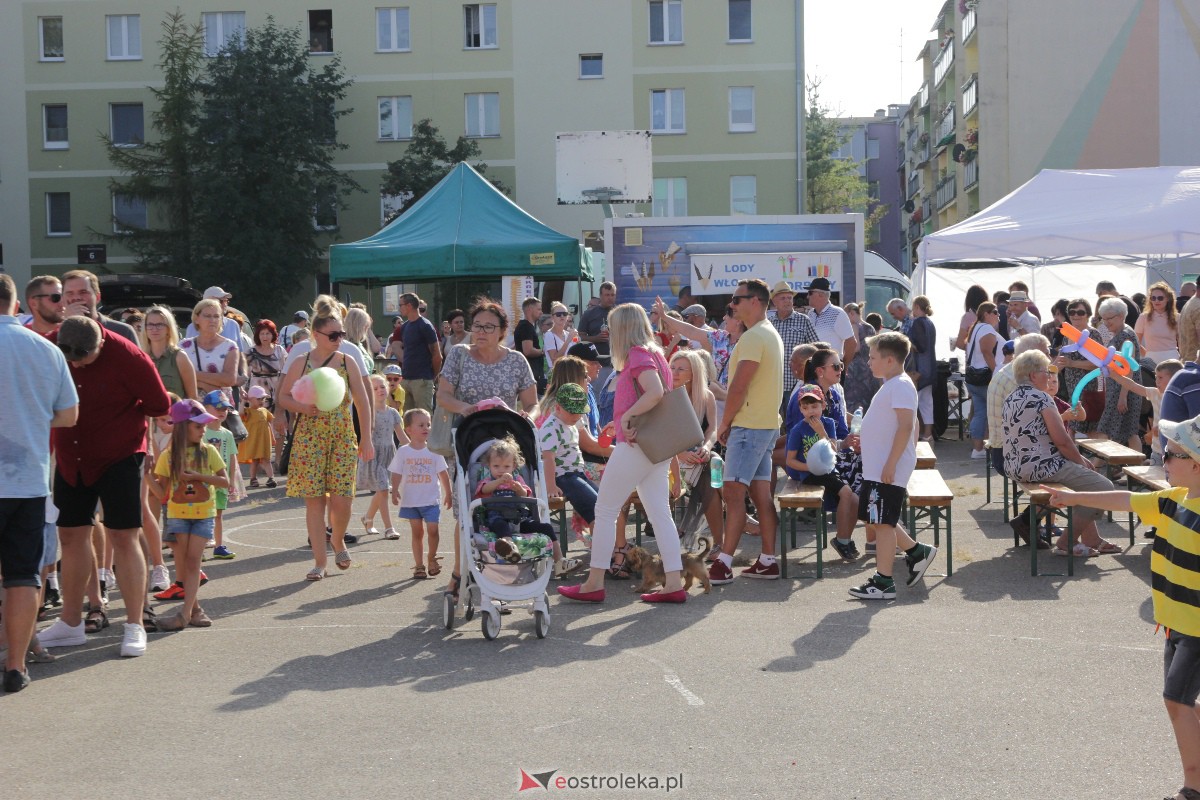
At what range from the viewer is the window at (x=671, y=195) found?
4478 centimetres

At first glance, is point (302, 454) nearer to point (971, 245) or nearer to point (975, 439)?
point (975, 439)

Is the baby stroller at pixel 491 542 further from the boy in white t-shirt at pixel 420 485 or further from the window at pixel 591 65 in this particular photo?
the window at pixel 591 65

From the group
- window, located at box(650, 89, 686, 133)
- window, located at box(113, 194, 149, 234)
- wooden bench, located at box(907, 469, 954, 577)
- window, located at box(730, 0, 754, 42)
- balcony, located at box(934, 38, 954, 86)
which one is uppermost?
balcony, located at box(934, 38, 954, 86)

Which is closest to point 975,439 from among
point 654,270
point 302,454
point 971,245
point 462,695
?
point 971,245

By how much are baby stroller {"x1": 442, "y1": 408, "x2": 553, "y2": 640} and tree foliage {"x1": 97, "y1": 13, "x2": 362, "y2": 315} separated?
36.5 m

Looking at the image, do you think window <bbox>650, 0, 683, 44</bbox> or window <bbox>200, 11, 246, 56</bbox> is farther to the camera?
window <bbox>200, 11, 246, 56</bbox>

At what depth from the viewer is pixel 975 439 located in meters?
16.5

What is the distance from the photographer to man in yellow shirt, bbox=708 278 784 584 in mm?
8742

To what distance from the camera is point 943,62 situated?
66188 millimetres

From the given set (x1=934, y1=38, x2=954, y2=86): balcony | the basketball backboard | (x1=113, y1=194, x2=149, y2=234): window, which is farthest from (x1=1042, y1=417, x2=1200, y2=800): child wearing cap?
(x1=934, y1=38, x2=954, y2=86): balcony

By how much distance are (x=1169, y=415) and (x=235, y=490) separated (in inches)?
232

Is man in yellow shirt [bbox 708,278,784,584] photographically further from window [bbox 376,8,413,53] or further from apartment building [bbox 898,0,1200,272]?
window [bbox 376,8,413,53]

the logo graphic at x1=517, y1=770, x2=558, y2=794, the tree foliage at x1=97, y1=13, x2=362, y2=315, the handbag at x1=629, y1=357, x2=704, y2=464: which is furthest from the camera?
the tree foliage at x1=97, y1=13, x2=362, y2=315

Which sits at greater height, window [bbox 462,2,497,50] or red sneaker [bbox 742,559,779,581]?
window [bbox 462,2,497,50]
